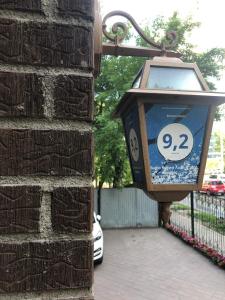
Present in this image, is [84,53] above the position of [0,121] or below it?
above

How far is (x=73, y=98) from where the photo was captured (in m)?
1.15

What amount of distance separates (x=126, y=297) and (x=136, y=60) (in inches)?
288

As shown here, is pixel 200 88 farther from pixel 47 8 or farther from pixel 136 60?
pixel 136 60

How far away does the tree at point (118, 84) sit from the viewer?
1270cm

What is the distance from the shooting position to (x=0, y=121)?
1100 millimetres

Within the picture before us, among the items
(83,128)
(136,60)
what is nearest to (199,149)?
(83,128)

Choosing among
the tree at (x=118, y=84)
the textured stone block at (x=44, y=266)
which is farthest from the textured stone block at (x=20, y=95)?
the tree at (x=118, y=84)

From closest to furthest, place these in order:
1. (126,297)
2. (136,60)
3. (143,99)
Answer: (143,99)
(126,297)
(136,60)

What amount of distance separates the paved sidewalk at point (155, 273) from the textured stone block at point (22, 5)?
704cm

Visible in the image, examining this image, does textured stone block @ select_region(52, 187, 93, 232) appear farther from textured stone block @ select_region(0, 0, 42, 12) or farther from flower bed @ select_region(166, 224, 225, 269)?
flower bed @ select_region(166, 224, 225, 269)

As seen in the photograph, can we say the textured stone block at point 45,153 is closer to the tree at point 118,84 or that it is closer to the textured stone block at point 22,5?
the textured stone block at point 22,5

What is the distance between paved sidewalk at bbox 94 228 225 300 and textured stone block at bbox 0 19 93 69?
274 inches

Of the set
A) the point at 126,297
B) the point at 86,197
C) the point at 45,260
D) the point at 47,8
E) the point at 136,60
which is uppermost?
the point at 136,60

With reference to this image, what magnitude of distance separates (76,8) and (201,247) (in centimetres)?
1100
